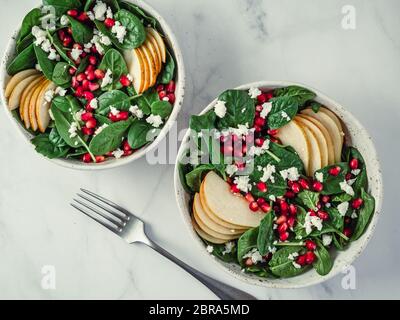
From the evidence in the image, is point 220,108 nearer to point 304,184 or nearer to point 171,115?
point 171,115

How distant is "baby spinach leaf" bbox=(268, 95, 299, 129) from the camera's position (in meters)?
1.86

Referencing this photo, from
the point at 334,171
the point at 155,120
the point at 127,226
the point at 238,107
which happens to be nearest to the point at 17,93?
the point at 155,120

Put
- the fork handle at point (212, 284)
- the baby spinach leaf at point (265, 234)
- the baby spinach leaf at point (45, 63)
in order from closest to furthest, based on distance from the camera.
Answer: the baby spinach leaf at point (265, 234) < the baby spinach leaf at point (45, 63) < the fork handle at point (212, 284)

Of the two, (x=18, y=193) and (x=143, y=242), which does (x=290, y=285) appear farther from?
(x=18, y=193)

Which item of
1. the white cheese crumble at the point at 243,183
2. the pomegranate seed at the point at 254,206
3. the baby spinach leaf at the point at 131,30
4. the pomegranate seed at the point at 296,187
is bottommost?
the pomegranate seed at the point at 254,206

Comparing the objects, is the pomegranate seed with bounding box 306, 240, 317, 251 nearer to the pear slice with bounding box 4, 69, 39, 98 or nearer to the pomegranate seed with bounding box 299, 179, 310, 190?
the pomegranate seed with bounding box 299, 179, 310, 190

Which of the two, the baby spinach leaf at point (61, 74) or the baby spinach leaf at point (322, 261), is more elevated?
the baby spinach leaf at point (61, 74)

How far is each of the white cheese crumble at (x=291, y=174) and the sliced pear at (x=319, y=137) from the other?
0.10 meters

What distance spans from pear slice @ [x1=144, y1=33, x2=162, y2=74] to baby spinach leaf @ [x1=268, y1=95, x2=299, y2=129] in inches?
16.2

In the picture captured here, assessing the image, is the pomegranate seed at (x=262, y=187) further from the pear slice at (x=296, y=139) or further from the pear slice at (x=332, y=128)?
the pear slice at (x=332, y=128)

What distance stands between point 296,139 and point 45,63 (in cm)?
88

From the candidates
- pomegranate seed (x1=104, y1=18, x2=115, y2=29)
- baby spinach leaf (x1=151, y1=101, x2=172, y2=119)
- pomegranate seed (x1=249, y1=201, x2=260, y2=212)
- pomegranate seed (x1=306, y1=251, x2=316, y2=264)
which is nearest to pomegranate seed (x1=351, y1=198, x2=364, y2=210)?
pomegranate seed (x1=306, y1=251, x2=316, y2=264)

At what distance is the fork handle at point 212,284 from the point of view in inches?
85.5

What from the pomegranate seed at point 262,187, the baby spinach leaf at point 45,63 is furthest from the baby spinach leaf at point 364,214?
the baby spinach leaf at point 45,63
